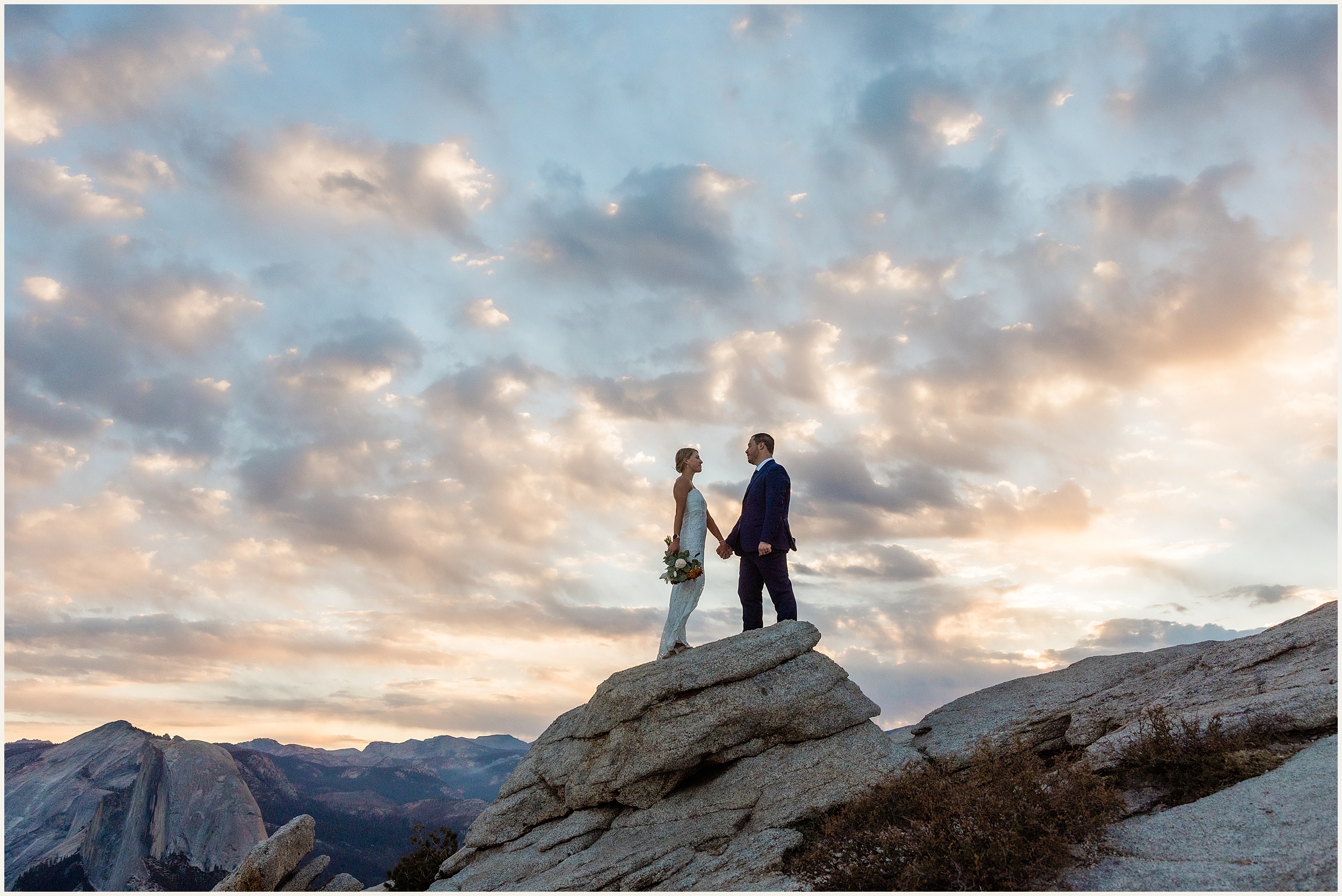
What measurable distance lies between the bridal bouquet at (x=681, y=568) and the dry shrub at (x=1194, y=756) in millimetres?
8697

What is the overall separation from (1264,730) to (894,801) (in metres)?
5.39

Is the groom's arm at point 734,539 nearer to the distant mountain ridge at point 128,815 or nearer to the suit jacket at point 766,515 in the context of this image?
the suit jacket at point 766,515

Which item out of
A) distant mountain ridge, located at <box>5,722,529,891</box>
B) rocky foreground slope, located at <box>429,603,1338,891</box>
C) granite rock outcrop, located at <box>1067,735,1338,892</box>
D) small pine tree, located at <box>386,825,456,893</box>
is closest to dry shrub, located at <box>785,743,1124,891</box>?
granite rock outcrop, located at <box>1067,735,1338,892</box>

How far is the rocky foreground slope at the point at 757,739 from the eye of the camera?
12.7 m

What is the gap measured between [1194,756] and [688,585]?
977cm

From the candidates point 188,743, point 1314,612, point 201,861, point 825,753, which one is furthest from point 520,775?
point 188,743

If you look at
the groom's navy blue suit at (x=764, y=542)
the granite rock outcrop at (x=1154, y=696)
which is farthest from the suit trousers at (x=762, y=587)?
the granite rock outcrop at (x=1154, y=696)

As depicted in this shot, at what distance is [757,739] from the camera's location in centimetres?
1517

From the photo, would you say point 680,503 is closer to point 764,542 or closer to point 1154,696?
point 764,542

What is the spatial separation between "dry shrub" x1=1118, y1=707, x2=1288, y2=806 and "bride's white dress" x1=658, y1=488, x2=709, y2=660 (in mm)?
8732

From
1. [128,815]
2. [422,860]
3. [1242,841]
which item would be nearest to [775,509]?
[1242,841]

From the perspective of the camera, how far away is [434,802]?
82312 mm

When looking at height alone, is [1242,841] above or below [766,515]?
below

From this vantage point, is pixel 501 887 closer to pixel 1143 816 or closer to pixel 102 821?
pixel 1143 816
